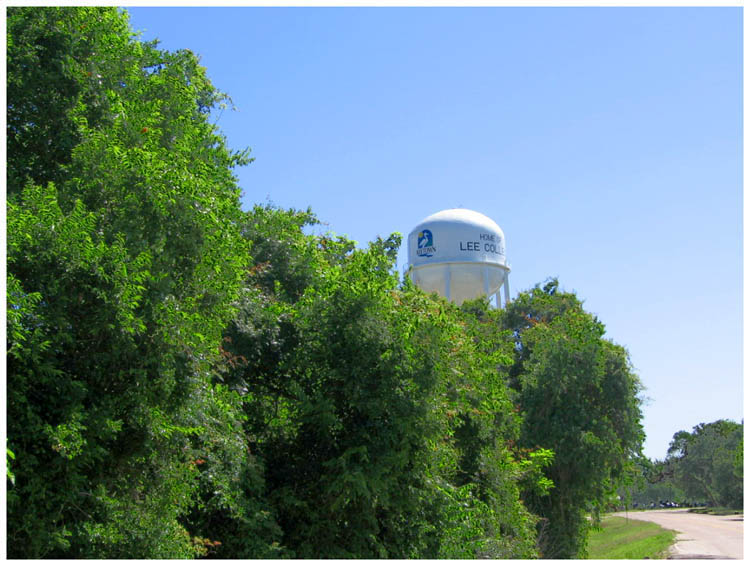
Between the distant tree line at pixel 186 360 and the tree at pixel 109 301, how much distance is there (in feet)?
0.10

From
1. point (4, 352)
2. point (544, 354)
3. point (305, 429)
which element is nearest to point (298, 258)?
point (305, 429)

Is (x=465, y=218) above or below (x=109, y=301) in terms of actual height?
above

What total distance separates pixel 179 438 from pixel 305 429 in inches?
143

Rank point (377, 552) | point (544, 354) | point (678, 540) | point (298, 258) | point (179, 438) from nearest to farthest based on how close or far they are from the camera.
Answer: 1. point (179, 438)
2. point (377, 552)
3. point (298, 258)
4. point (544, 354)
5. point (678, 540)

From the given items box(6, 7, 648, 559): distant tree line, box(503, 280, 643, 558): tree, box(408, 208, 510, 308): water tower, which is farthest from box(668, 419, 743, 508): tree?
box(6, 7, 648, 559): distant tree line

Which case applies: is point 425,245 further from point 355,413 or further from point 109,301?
point 109,301

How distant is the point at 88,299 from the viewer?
30.0 ft

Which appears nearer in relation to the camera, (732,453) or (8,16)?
(8,16)

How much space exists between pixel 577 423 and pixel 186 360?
57.6 ft

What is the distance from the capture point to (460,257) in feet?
126

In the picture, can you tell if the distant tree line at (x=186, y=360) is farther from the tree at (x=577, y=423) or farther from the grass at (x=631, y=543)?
the grass at (x=631, y=543)

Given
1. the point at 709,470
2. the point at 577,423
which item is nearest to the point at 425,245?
the point at 577,423

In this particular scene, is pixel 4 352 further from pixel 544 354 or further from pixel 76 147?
pixel 544 354

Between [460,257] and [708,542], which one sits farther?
[460,257]
